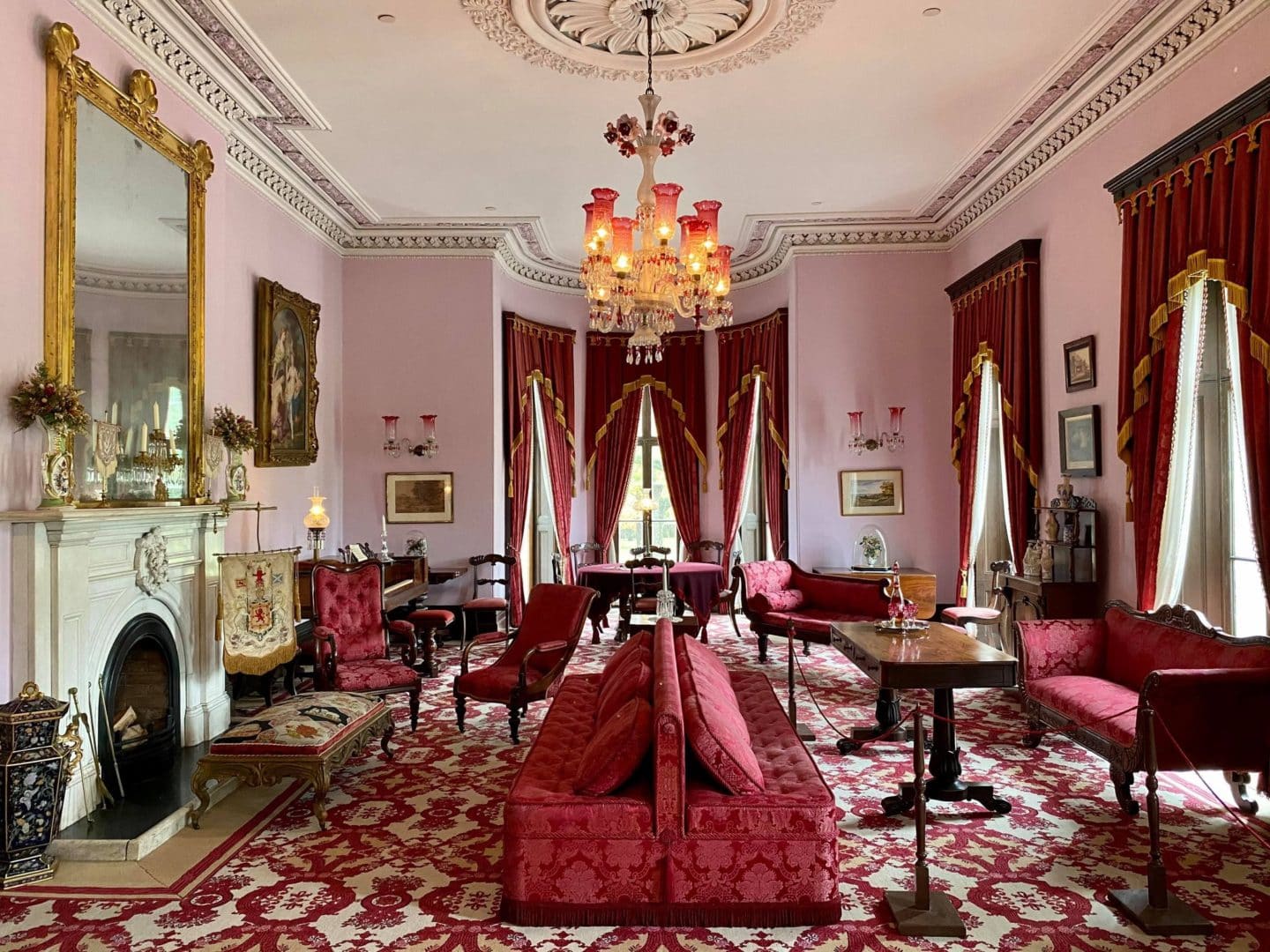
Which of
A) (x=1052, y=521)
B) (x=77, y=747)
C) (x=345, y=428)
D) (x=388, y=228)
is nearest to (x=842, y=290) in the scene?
(x=1052, y=521)

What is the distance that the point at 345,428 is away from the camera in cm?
1038

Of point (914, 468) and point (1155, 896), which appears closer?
point (1155, 896)

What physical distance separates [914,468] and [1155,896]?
7168 mm

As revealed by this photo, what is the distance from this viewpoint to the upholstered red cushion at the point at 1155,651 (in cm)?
470

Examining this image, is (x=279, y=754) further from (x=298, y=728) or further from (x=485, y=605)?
(x=485, y=605)

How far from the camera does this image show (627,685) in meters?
4.43

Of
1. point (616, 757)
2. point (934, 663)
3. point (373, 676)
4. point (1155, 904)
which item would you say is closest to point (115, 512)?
point (373, 676)

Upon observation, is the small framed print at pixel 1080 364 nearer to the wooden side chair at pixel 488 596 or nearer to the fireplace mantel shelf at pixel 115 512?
the wooden side chair at pixel 488 596

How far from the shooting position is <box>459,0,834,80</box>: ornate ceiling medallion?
221 inches

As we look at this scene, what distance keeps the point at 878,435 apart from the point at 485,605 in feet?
16.4

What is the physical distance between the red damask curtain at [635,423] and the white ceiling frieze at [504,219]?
1204 mm

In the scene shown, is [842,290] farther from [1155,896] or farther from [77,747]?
[77,747]

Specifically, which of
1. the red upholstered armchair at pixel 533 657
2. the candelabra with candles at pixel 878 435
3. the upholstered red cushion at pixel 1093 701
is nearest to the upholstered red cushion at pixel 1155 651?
the upholstered red cushion at pixel 1093 701

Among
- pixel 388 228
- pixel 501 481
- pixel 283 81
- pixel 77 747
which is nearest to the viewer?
pixel 77 747
